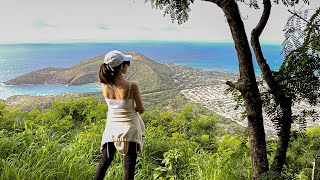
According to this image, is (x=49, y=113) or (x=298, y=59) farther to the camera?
(x=49, y=113)

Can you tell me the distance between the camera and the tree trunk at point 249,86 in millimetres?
1480

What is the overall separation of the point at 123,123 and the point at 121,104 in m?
0.10

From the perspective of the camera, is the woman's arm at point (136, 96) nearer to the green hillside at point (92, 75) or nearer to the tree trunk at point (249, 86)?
the tree trunk at point (249, 86)

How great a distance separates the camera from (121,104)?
195 cm

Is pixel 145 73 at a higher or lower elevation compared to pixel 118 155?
higher

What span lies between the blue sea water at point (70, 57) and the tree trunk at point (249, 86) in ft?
13.6

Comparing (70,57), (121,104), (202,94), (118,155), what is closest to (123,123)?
(121,104)

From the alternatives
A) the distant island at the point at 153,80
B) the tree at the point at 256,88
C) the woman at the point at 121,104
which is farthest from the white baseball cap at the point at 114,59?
the distant island at the point at 153,80

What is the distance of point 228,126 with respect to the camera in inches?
145

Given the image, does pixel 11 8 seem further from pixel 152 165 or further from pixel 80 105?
pixel 152 165

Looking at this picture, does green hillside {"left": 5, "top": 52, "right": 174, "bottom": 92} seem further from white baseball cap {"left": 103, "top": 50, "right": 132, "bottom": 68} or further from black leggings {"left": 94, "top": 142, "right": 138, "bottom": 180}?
white baseball cap {"left": 103, "top": 50, "right": 132, "bottom": 68}

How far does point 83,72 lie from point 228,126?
3.38 m

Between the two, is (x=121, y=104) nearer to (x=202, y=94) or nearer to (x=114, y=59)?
(x=114, y=59)

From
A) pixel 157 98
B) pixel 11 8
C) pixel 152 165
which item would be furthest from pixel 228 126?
pixel 11 8
